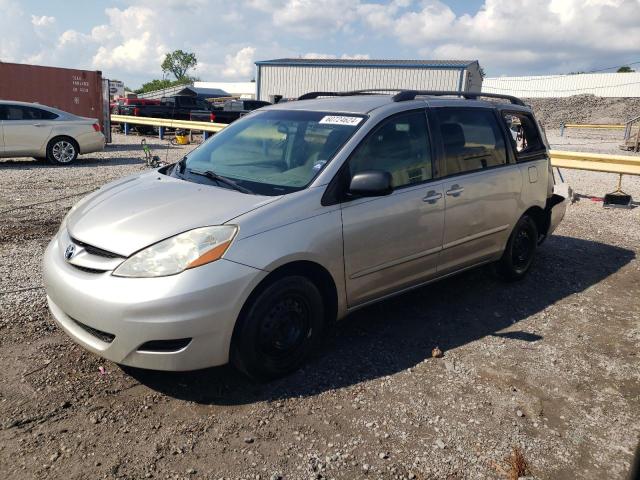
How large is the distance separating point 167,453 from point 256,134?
259 cm

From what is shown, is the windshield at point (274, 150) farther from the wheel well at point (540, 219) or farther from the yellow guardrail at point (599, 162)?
the yellow guardrail at point (599, 162)

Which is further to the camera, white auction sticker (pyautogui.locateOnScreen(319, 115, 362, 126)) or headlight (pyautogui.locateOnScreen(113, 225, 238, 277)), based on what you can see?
white auction sticker (pyautogui.locateOnScreen(319, 115, 362, 126))

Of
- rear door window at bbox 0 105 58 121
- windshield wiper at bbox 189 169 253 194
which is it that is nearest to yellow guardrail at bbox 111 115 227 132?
rear door window at bbox 0 105 58 121

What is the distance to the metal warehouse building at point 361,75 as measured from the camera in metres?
33.2

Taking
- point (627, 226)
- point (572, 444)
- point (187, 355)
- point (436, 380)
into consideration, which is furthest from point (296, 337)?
point (627, 226)

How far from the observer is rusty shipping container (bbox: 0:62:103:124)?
1739 cm

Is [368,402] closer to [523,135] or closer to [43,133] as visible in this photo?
[523,135]

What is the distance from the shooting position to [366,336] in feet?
13.9

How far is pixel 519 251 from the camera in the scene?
5.59 m

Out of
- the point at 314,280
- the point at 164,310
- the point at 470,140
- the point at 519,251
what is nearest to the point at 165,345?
the point at 164,310

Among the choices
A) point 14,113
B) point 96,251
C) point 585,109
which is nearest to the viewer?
point 96,251

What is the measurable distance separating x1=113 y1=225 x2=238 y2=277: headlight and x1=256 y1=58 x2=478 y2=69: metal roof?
32.2 m

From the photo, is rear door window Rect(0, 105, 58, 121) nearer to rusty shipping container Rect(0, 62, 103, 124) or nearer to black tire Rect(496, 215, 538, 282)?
rusty shipping container Rect(0, 62, 103, 124)

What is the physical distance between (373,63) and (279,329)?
116 ft
